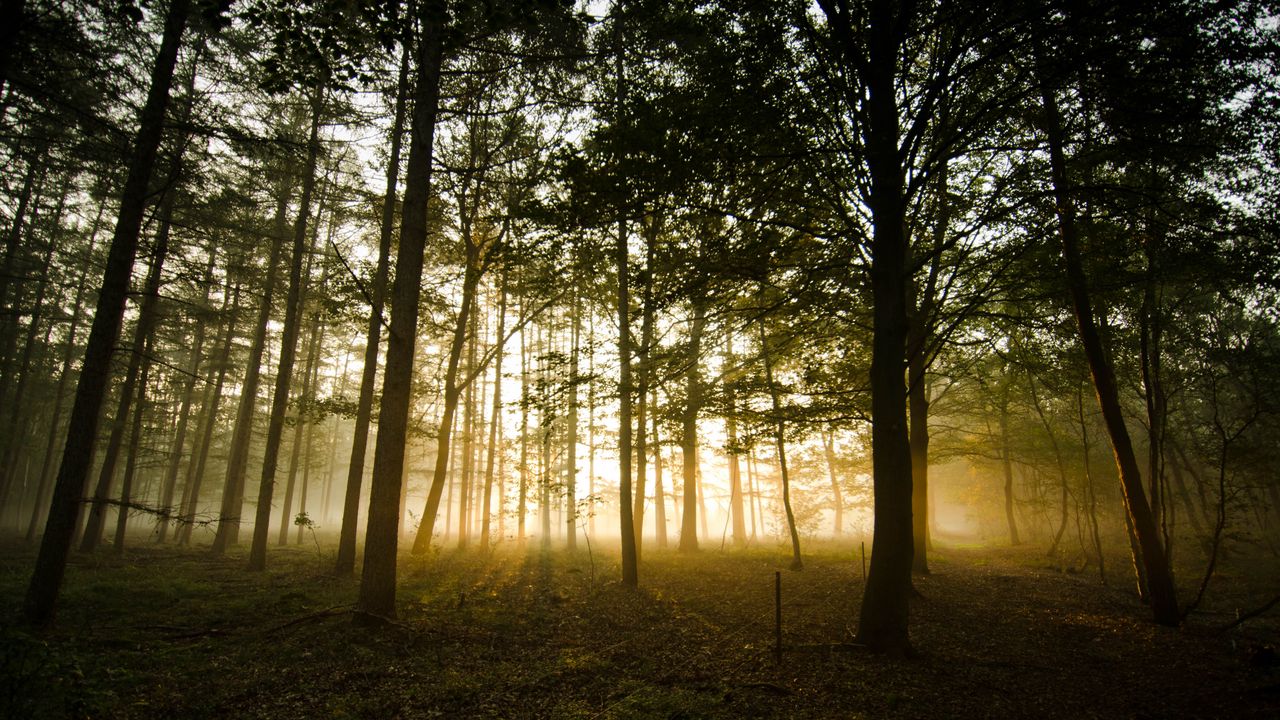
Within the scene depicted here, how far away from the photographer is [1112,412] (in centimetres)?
991

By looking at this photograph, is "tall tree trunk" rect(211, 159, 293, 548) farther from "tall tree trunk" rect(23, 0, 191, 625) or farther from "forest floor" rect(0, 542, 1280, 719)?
"tall tree trunk" rect(23, 0, 191, 625)

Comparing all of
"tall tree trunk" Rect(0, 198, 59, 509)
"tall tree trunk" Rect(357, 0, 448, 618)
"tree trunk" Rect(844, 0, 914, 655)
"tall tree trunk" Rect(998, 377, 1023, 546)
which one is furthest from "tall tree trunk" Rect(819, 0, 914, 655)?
"tall tree trunk" Rect(0, 198, 59, 509)

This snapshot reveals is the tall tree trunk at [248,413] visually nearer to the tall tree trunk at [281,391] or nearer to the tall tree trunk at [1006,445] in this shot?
the tall tree trunk at [281,391]

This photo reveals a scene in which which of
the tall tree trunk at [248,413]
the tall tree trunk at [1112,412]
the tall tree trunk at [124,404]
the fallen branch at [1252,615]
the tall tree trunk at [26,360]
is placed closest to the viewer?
the fallen branch at [1252,615]

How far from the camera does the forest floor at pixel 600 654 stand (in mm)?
5324

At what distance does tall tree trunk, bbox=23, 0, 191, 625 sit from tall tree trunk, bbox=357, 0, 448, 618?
11.2 feet

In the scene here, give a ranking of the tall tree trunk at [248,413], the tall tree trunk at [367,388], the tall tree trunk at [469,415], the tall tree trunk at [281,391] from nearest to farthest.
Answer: the tall tree trunk at [367,388] → the tall tree trunk at [281,391] → the tall tree trunk at [248,413] → the tall tree trunk at [469,415]

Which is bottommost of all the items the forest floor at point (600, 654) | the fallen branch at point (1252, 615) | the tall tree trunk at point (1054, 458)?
the forest floor at point (600, 654)

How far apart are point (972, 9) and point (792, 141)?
2841 mm

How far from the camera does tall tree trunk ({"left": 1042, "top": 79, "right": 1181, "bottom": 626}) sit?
8977 millimetres

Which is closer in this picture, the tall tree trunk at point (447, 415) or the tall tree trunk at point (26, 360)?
the tall tree trunk at point (447, 415)

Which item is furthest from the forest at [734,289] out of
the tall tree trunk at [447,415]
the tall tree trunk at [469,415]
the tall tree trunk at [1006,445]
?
the tall tree trunk at [469,415]

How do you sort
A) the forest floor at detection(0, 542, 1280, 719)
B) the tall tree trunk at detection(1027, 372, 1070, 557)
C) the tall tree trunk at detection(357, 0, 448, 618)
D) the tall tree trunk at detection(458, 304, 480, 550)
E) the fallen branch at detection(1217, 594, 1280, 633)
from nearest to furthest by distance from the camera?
the forest floor at detection(0, 542, 1280, 719), the fallen branch at detection(1217, 594, 1280, 633), the tall tree trunk at detection(357, 0, 448, 618), the tall tree trunk at detection(1027, 372, 1070, 557), the tall tree trunk at detection(458, 304, 480, 550)

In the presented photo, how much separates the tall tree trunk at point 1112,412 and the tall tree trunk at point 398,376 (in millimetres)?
10749
